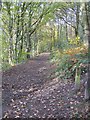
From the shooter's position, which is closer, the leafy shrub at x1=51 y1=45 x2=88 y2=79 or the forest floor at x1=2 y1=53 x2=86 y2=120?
the forest floor at x1=2 y1=53 x2=86 y2=120

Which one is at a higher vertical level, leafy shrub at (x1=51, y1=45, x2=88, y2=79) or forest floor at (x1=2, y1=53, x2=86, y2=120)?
leafy shrub at (x1=51, y1=45, x2=88, y2=79)

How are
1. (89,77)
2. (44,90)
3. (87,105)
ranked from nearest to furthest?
(87,105)
(89,77)
(44,90)

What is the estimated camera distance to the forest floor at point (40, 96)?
5.59 feet

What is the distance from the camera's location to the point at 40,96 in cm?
205

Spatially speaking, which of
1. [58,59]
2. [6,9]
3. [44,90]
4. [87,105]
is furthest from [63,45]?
[6,9]

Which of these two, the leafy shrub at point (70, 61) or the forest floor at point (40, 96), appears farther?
the leafy shrub at point (70, 61)

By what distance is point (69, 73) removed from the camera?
96.0 inches

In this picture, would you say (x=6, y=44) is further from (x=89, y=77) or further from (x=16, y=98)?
(x=89, y=77)

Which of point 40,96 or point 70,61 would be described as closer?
point 40,96

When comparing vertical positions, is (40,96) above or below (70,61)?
below

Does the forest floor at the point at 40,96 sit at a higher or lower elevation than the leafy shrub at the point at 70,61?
lower

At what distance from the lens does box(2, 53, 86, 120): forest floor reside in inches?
67.1

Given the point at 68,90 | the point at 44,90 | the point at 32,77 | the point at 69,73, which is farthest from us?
the point at 32,77

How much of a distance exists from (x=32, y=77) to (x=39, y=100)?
0.84 m
